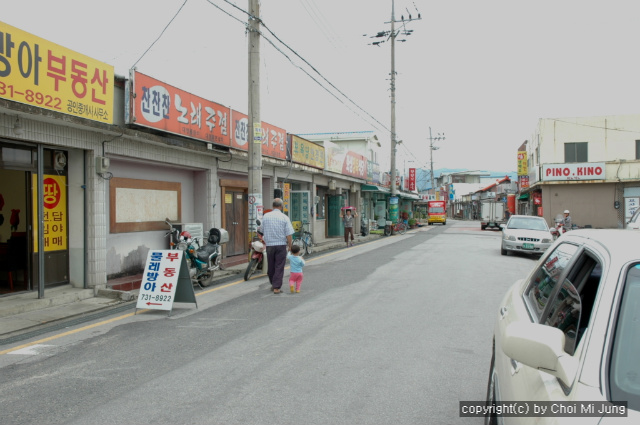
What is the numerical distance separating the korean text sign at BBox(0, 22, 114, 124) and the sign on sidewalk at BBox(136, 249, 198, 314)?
10.4 feet

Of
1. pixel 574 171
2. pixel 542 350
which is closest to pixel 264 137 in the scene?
pixel 542 350

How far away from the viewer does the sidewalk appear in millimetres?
6836

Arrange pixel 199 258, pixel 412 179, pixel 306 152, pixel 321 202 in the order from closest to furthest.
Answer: pixel 199 258 → pixel 306 152 → pixel 321 202 → pixel 412 179

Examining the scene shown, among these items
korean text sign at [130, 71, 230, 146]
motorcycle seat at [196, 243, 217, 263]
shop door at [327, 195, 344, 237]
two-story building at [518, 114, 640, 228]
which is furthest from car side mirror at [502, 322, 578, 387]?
two-story building at [518, 114, 640, 228]

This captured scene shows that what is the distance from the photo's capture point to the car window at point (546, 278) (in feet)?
8.74

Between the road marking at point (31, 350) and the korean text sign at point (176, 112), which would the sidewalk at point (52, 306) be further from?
the korean text sign at point (176, 112)

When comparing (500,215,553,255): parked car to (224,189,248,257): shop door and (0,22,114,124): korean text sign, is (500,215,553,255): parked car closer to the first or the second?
(224,189,248,257): shop door

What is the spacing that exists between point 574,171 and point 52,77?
1208 inches

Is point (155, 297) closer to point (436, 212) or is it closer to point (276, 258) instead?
point (276, 258)

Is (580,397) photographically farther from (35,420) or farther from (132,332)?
(132,332)

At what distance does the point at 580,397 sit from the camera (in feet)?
5.38

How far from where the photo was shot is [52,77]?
784 cm

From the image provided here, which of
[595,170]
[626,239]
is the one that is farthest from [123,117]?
[595,170]

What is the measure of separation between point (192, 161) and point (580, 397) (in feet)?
38.5
